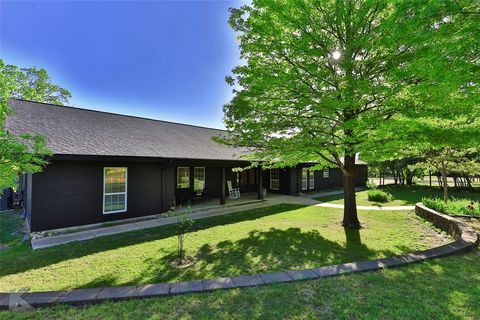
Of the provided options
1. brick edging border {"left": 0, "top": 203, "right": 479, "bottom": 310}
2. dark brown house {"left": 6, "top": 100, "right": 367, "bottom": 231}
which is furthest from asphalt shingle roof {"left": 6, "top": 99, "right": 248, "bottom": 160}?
brick edging border {"left": 0, "top": 203, "right": 479, "bottom": 310}

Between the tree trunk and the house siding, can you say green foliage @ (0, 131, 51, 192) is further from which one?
the tree trunk

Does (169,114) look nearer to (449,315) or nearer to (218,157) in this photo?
(218,157)

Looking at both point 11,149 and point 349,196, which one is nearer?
point 11,149

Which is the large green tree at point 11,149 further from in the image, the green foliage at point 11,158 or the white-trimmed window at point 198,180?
the white-trimmed window at point 198,180

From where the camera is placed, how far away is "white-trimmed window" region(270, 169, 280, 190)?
18.6m

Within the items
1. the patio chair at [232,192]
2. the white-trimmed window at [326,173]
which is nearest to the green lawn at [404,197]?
the white-trimmed window at [326,173]

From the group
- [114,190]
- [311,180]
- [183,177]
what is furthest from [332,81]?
[311,180]

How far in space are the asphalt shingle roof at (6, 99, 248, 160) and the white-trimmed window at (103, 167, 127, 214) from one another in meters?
0.91

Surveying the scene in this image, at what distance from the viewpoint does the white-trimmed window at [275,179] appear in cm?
1861

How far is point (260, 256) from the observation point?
221 inches

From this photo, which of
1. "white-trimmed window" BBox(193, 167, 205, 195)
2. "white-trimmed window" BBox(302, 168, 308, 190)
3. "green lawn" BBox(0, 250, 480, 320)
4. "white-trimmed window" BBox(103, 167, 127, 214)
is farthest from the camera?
"white-trimmed window" BBox(302, 168, 308, 190)

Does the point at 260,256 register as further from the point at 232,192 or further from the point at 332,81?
the point at 232,192

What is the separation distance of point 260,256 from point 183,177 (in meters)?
8.63

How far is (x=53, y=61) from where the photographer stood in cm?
1441
